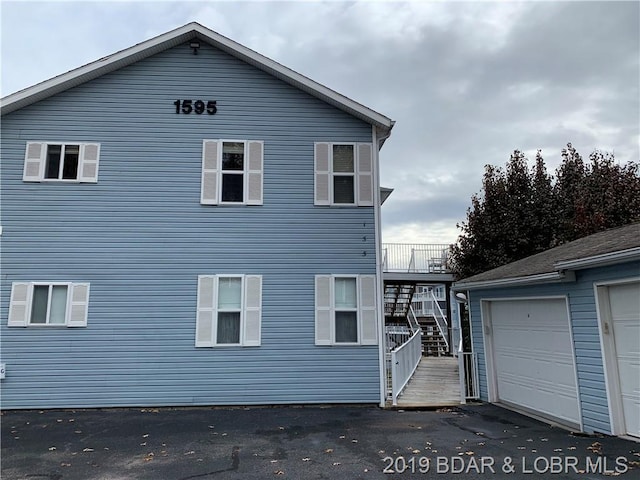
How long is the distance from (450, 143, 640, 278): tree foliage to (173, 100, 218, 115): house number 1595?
10.9m

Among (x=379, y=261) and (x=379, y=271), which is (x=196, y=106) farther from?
(x=379, y=271)

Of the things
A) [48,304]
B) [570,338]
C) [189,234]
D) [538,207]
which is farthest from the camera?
[538,207]

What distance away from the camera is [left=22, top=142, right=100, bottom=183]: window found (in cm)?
889

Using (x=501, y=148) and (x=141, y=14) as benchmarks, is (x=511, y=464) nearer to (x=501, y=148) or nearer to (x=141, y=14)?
(x=141, y=14)

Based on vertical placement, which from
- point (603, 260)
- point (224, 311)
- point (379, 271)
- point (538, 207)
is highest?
point (538, 207)

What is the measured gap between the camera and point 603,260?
5.66m

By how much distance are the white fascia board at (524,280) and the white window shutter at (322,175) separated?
3592mm

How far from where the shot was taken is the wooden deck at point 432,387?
8688mm

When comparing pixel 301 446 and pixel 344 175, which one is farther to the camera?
pixel 344 175

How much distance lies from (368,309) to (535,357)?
321 cm

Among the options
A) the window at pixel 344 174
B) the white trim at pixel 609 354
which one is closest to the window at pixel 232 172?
the window at pixel 344 174

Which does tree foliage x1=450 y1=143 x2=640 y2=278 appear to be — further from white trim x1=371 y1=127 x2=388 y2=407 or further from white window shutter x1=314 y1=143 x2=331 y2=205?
white window shutter x1=314 y1=143 x2=331 y2=205

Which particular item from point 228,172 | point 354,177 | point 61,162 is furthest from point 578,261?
point 61,162

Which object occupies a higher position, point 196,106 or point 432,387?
point 196,106
